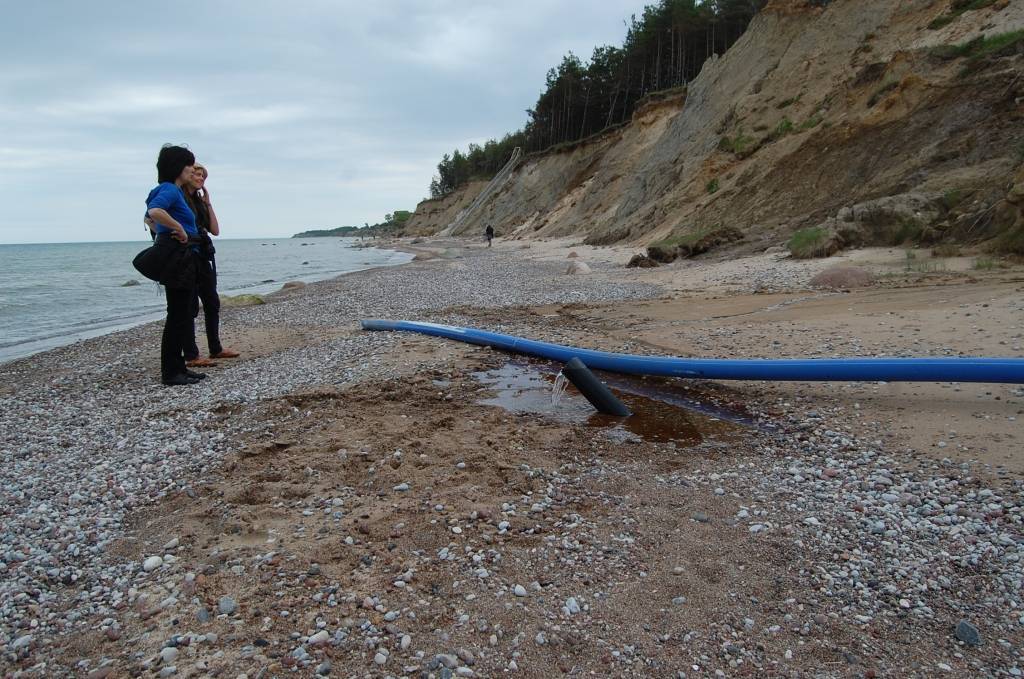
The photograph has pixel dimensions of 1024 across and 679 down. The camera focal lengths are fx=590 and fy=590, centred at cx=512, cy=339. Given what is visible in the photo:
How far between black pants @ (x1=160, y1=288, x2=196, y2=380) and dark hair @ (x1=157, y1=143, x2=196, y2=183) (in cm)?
123

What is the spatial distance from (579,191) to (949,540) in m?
40.7

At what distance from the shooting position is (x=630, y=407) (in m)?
5.30

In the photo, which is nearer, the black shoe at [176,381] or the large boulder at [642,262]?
the black shoe at [176,381]

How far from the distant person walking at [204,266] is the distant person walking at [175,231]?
→ 0.17 m

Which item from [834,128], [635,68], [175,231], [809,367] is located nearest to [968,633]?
[809,367]

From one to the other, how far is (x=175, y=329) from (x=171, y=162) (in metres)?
1.79

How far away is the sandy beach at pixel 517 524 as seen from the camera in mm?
2373

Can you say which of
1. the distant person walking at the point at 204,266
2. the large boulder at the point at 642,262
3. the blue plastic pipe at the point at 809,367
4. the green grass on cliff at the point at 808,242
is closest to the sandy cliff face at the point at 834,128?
the green grass on cliff at the point at 808,242

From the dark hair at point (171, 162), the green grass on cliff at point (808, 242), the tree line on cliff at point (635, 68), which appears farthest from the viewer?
the tree line on cliff at point (635, 68)

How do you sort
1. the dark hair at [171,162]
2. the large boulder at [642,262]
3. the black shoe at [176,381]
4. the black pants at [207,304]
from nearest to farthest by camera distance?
the dark hair at [171,162], the black shoe at [176,381], the black pants at [207,304], the large boulder at [642,262]

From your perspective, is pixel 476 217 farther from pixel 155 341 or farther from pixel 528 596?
pixel 528 596

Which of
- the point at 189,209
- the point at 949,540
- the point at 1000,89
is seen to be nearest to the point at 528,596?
the point at 949,540

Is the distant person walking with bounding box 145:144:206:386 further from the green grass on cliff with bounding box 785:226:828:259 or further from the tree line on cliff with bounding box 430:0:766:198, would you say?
the tree line on cliff with bounding box 430:0:766:198

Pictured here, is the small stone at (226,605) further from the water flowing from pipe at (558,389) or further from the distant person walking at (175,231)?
the distant person walking at (175,231)
